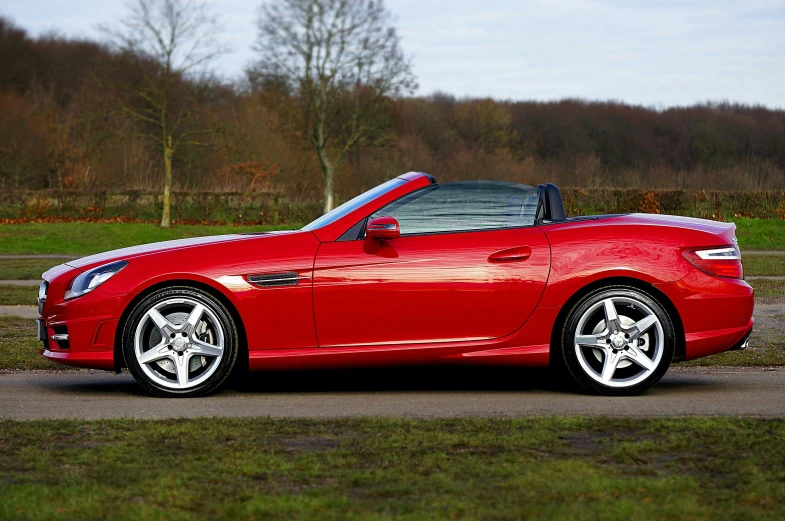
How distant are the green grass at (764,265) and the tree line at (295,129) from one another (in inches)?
531

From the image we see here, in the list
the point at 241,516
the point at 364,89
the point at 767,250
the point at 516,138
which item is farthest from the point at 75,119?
the point at 241,516

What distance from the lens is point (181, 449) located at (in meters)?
5.07

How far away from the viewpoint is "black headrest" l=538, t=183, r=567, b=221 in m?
7.00

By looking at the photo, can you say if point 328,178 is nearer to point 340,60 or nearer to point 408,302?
point 340,60

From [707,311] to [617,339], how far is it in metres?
0.61

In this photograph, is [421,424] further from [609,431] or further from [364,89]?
[364,89]

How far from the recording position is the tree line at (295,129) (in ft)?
129

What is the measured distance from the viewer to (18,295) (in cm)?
1484

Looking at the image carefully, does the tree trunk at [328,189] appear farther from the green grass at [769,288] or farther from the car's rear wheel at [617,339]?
the car's rear wheel at [617,339]

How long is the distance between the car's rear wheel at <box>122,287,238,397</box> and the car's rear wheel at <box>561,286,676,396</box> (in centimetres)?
214

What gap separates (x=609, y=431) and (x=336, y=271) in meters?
2.03

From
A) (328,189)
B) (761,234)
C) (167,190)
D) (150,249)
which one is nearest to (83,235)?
(167,190)

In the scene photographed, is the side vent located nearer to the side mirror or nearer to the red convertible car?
the red convertible car

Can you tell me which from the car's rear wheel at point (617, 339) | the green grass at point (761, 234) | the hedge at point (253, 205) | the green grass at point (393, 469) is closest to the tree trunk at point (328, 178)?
the hedge at point (253, 205)
